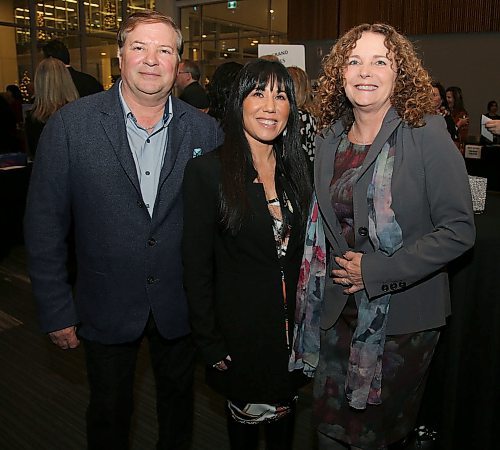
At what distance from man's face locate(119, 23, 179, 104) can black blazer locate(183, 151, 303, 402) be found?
0.96 feet

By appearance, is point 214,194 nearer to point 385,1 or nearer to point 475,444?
point 475,444

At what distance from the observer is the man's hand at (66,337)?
1937 mm

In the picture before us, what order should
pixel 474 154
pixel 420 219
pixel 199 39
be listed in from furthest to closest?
1. pixel 199 39
2. pixel 474 154
3. pixel 420 219

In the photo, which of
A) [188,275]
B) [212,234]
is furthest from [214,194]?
[188,275]

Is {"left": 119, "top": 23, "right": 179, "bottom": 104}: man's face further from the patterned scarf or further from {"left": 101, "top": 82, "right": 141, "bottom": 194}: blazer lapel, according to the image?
the patterned scarf

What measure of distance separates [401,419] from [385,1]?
394 inches

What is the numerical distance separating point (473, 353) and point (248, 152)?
3.98ft

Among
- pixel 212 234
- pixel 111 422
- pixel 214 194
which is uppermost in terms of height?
pixel 214 194

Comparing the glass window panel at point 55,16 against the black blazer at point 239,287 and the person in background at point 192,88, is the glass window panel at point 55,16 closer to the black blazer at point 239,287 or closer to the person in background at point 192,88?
the person in background at point 192,88

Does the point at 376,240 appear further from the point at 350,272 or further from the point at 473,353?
the point at 473,353

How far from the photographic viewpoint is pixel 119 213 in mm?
1845

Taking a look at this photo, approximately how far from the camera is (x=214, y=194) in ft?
5.82

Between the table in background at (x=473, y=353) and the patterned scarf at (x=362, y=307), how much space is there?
1.79 ft

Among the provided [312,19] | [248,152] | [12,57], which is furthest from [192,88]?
[12,57]
